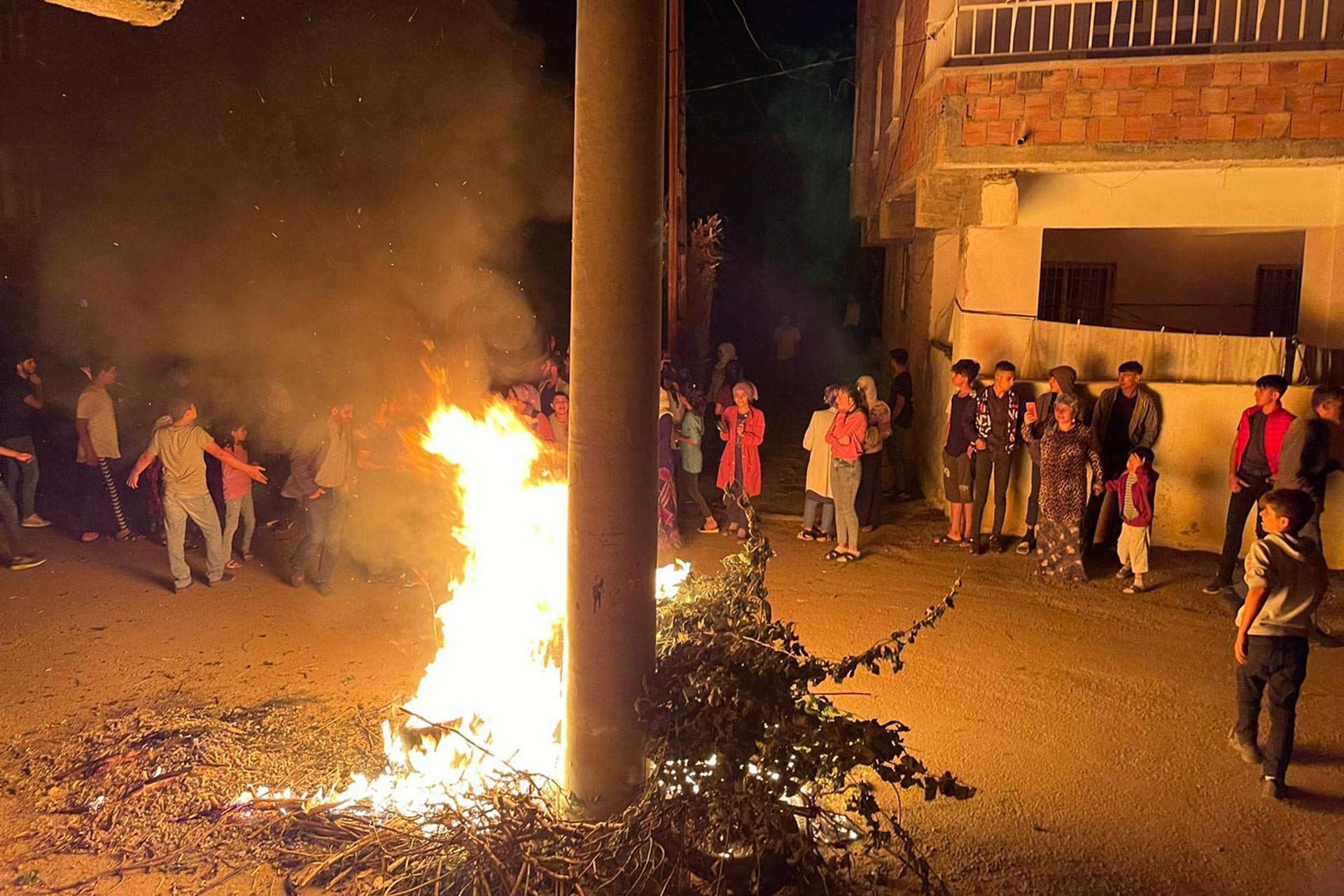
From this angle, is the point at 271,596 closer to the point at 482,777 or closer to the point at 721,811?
the point at 482,777

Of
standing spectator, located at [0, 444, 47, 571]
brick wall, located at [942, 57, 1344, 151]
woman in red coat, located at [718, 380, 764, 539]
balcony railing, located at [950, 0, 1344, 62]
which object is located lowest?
standing spectator, located at [0, 444, 47, 571]

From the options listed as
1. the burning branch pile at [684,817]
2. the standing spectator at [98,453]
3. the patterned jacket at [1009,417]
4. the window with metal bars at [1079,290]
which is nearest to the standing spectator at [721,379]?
the patterned jacket at [1009,417]

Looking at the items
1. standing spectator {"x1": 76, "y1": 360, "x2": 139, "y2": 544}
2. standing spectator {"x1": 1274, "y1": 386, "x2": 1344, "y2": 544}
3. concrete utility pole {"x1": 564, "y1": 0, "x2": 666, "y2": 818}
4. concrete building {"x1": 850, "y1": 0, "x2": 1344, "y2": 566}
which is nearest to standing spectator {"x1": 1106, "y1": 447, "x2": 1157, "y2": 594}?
standing spectator {"x1": 1274, "y1": 386, "x2": 1344, "y2": 544}

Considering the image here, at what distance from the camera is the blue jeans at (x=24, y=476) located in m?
9.86

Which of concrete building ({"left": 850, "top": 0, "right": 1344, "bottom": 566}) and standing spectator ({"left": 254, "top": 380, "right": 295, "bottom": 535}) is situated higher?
concrete building ({"left": 850, "top": 0, "right": 1344, "bottom": 566})

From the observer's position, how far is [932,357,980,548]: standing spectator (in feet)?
33.2

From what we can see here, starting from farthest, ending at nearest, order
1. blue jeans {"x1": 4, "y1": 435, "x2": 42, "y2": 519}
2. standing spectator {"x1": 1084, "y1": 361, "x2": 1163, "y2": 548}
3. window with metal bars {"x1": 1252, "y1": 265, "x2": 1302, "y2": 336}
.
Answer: window with metal bars {"x1": 1252, "y1": 265, "x2": 1302, "y2": 336}
blue jeans {"x1": 4, "y1": 435, "x2": 42, "y2": 519}
standing spectator {"x1": 1084, "y1": 361, "x2": 1163, "y2": 548}

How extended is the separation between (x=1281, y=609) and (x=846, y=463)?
471cm

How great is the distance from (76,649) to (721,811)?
5.63 metres

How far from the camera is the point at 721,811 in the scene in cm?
422

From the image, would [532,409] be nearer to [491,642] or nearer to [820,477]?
[820,477]

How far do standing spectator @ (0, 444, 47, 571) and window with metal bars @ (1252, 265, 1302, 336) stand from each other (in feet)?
46.7

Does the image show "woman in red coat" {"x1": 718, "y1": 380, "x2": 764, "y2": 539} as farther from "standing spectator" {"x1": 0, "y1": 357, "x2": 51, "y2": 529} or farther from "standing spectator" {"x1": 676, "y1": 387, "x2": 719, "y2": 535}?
"standing spectator" {"x1": 0, "y1": 357, "x2": 51, "y2": 529}

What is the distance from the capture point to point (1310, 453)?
26.0ft
